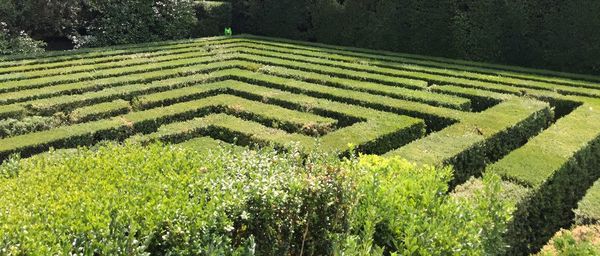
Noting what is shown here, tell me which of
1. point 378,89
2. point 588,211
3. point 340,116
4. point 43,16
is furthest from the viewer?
point 43,16

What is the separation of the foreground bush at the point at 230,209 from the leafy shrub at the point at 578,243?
1347 mm

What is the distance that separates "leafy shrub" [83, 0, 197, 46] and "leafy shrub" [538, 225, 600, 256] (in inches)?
924

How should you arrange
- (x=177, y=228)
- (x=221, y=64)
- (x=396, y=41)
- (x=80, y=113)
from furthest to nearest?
(x=396, y=41), (x=221, y=64), (x=80, y=113), (x=177, y=228)

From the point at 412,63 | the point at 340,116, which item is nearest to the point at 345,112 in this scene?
the point at 340,116

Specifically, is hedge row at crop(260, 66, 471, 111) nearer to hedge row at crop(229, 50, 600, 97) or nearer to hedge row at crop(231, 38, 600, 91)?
hedge row at crop(229, 50, 600, 97)

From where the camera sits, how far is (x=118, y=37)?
2625 centimetres

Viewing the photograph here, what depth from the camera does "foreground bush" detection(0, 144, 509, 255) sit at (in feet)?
15.6

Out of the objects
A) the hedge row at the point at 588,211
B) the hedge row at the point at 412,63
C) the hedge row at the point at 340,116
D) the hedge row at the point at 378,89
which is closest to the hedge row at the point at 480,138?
the hedge row at the point at 340,116

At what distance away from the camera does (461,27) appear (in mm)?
22922

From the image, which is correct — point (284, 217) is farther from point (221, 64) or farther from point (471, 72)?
point (471, 72)

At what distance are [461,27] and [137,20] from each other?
15.6 metres

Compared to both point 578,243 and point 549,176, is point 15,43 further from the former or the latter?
point 578,243

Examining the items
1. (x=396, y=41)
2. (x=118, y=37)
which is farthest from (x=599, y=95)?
(x=118, y=37)

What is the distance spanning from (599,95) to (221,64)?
37.7ft
